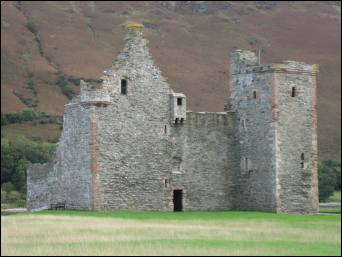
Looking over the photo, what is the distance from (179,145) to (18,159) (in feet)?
141

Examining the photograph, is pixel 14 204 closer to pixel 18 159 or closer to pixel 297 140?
pixel 18 159

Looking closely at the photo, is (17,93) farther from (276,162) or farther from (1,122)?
(276,162)

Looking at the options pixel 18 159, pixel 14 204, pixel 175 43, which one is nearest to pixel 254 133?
pixel 14 204

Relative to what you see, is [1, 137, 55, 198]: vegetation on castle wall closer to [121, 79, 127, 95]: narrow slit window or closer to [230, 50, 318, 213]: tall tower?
[230, 50, 318, 213]: tall tower

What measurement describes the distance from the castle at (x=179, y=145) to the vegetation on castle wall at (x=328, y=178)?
33203 mm

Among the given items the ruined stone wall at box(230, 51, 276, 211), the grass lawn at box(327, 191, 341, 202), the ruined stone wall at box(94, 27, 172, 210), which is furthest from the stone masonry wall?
the grass lawn at box(327, 191, 341, 202)

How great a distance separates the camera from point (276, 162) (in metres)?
58.6

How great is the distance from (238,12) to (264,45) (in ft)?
68.4

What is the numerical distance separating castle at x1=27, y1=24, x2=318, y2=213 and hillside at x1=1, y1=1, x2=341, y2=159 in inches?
2989

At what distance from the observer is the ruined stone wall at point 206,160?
59125 millimetres

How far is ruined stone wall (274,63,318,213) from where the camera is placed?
58.9m

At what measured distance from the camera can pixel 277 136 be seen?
58781 millimetres

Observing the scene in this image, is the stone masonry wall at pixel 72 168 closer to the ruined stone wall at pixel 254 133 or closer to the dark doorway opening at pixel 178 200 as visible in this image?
the dark doorway opening at pixel 178 200

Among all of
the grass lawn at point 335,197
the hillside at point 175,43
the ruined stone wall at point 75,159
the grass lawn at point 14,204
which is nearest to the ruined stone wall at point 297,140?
the ruined stone wall at point 75,159
